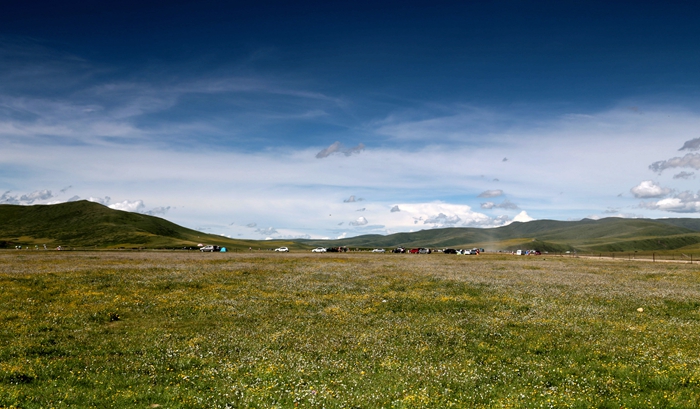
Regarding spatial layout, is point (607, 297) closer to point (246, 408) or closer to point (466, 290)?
point (466, 290)

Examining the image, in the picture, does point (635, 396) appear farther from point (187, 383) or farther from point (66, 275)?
point (66, 275)

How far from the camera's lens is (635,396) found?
13117mm

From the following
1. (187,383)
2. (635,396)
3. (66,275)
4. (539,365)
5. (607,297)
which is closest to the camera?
(635,396)

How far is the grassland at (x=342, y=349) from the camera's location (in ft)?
42.7

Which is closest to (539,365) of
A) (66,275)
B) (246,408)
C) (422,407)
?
(422,407)

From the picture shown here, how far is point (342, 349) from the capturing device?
18.8m

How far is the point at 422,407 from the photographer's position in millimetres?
12023

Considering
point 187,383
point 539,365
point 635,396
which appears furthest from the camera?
point 539,365

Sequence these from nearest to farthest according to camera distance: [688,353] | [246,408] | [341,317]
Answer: [246,408] → [688,353] → [341,317]

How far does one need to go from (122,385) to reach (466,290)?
3079 centimetres

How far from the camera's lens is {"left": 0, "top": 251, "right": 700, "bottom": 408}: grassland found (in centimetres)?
1302

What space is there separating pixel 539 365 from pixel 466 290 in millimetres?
21746

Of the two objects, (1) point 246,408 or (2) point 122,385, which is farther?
(2) point 122,385

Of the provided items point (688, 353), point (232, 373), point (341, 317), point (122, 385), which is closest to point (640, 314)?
point (688, 353)
